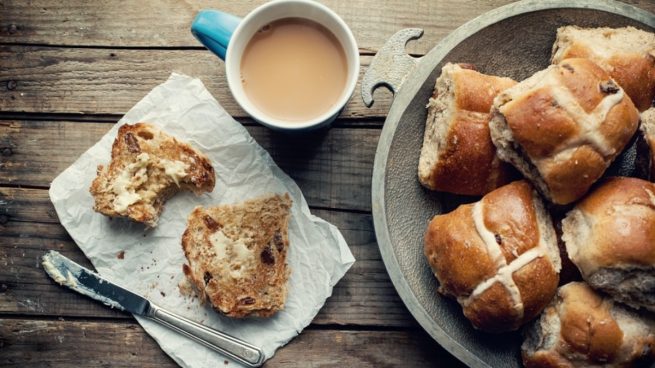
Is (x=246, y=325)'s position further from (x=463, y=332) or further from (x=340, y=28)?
(x=340, y=28)

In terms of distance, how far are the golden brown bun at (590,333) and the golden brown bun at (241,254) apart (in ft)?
2.33

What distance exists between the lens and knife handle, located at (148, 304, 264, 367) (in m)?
1.70

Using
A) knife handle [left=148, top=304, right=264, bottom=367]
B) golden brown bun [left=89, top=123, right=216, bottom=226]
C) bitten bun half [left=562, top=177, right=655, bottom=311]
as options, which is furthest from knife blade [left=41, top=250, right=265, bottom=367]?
bitten bun half [left=562, top=177, right=655, bottom=311]

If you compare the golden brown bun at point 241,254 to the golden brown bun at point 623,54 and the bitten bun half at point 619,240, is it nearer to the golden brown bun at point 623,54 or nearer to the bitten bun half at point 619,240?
the bitten bun half at point 619,240

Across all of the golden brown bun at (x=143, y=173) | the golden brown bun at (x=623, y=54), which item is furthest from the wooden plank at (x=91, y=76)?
the golden brown bun at (x=623, y=54)

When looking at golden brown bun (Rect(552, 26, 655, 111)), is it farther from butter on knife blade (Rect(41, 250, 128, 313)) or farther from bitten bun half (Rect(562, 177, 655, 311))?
butter on knife blade (Rect(41, 250, 128, 313))

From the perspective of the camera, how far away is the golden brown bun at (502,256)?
1.39m

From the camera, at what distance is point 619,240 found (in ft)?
4.33

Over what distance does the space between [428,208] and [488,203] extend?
0.23 meters

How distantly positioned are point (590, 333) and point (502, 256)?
26 cm

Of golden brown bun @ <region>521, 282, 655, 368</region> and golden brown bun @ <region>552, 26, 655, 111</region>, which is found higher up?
golden brown bun @ <region>552, 26, 655, 111</region>

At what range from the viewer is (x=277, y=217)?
1.72 metres

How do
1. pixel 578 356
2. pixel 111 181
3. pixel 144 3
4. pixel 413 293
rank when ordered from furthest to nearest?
pixel 144 3 → pixel 111 181 → pixel 413 293 → pixel 578 356

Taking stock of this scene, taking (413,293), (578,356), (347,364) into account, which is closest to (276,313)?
(347,364)
